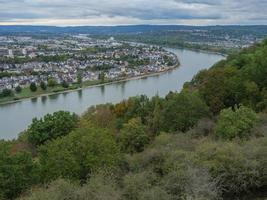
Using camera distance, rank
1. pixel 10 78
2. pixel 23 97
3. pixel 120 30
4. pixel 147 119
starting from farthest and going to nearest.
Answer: pixel 120 30 < pixel 10 78 < pixel 23 97 < pixel 147 119

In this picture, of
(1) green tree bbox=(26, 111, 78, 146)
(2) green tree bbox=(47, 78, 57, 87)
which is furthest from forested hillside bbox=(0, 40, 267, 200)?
(2) green tree bbox=(47, 78, 57, 87)

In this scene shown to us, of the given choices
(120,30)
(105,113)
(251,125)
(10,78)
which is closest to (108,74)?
(10,78)

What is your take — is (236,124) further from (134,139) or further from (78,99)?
(78,99)

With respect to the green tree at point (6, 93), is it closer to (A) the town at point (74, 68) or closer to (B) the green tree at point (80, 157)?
(A) the town at point (74, 68)

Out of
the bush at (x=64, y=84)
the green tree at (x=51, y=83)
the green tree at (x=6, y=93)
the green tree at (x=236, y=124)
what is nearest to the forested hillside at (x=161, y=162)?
the green tree at (x=236, y=124)

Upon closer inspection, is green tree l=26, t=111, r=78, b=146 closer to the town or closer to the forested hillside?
the forested hillside

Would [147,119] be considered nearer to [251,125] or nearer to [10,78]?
[251,125]

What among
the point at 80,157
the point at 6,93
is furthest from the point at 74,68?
the point at 80,157
